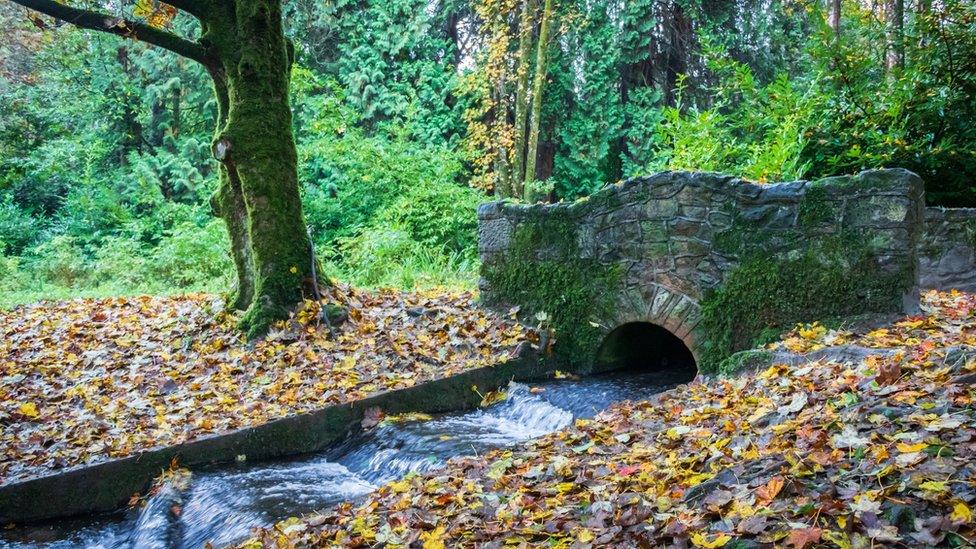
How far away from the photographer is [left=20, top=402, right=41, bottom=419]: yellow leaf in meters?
5.53

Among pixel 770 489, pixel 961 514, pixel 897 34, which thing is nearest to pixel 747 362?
pixel 770 489

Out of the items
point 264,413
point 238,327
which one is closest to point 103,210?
point 238,327

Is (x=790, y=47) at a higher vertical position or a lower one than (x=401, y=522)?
higher

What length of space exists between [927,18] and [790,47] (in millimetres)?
7072

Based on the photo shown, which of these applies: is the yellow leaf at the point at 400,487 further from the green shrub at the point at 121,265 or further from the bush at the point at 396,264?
the green shrub at the point at 121,265

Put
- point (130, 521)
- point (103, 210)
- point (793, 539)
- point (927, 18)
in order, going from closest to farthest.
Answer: point (793, 539) → point (130, 521) → point (927, 18) → point (103, 210)

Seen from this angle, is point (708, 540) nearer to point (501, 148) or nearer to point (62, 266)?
point (501, 148)

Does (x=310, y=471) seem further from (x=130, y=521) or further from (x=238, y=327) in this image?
(x=238, y=327)

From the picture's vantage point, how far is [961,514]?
2.29m

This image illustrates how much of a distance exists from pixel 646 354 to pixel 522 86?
23.1ft

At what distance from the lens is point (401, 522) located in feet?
11.1

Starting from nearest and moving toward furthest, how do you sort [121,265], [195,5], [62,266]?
[195,5] < [121,265] < [62,266]

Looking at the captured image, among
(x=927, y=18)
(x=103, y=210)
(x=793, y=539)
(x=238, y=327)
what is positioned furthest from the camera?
(x=103, y=210)

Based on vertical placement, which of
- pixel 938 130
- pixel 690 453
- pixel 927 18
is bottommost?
pixel 690 453
